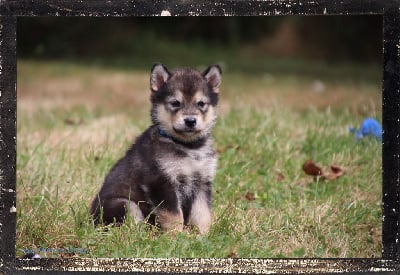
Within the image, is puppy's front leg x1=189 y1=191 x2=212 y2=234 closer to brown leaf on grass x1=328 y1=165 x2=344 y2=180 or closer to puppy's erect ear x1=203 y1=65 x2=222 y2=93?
puppy's erect ear x1=203 y1=65 x2=222 y2=93

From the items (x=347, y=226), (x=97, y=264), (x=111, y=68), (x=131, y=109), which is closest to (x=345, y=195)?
(x=347, y=226)

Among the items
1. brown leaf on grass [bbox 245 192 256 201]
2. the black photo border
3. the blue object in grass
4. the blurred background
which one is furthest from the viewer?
the blurred background

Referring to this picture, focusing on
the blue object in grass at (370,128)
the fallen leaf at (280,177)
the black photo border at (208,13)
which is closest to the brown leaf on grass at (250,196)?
the fallen leaf at (280,177)

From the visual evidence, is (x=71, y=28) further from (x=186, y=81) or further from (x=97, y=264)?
(x=97, y=264)

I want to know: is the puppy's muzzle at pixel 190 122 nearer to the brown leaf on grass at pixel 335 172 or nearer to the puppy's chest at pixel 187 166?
the puppy's chest at pixel 187 166

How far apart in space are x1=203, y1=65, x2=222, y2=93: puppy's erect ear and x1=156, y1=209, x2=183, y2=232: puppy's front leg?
93cm

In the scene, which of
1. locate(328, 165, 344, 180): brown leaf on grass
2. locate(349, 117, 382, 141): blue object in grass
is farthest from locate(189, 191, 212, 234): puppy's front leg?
locate(349, 117, 382, 141): blue object in grass

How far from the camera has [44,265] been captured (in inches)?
147

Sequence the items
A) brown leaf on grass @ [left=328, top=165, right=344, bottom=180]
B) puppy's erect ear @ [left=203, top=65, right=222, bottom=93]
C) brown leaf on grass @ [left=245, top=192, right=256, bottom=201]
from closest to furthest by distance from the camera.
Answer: puppy's erect ear @ [left=203, top=65, right=222, bottom=93]
brown leaf on grass @ [left=245, top=192, right=256, bottom=201]
brown leaf on grass @ [left=328, top=165, right=344, bottom=180]

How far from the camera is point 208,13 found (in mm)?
3740

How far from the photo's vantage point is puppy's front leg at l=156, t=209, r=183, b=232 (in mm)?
4652

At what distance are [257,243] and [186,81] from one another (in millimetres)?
1243

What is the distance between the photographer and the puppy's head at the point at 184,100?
15.7 feet

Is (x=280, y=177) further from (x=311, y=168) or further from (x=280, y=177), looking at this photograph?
(x=311, y=168)
